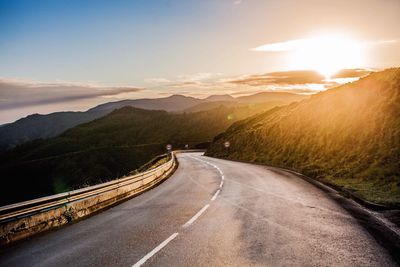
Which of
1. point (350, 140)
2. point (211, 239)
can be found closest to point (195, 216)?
point (211, 239)

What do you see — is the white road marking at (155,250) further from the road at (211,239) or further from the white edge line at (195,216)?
the white edge line at (195,216)

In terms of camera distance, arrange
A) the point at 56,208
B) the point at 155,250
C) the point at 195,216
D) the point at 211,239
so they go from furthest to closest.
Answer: the point at 195,216
the point at 56,208
the point at 211,239
the point at 155,250

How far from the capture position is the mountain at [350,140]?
61.2 ft

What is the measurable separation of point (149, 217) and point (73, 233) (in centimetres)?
236

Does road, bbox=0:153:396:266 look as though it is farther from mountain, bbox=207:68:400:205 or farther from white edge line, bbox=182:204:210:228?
mountain, bbox=207:68:400:205

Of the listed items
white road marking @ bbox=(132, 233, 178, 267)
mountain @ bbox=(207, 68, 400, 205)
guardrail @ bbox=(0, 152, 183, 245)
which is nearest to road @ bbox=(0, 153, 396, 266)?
white road marking @ bbox=(132, 233, 178, 267)

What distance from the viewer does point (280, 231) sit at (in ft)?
27.3

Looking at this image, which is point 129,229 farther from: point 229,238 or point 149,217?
point 229,238

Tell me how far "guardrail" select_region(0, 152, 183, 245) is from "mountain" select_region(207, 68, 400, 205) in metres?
9.83

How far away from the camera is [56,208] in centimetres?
995

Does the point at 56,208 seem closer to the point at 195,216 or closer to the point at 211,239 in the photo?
the point at 195,216

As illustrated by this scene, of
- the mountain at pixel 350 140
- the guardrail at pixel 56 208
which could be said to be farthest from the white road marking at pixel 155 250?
the mountain at pixel 350 140

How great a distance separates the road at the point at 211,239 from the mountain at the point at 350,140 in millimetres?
4231

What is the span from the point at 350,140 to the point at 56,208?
80.2ft
